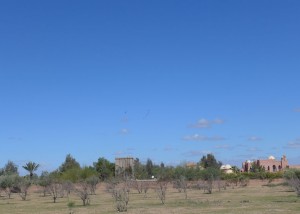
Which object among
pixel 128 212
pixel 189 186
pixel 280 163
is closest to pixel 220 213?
pixel 128 212

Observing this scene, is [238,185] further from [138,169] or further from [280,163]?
[280,163]

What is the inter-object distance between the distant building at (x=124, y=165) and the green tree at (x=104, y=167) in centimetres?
242

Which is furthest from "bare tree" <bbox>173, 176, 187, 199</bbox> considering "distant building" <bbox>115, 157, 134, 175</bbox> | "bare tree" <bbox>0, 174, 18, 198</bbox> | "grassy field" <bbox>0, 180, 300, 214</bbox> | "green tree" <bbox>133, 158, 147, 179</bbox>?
"green tree" <bbox>133, 158, 147, 179</bbox>

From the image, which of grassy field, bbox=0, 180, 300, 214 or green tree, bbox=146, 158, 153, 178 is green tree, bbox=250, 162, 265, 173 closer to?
green tree, bbox=146, 158, 153, 178

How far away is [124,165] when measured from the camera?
100000 mm

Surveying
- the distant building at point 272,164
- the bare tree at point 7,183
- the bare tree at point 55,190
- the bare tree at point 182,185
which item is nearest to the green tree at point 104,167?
the bare tree at point 7,183

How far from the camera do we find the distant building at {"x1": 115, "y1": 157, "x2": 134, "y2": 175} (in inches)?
3868

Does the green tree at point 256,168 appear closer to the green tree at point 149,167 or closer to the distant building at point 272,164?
the distant building at point 272,164

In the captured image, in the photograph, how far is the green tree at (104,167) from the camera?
101 m

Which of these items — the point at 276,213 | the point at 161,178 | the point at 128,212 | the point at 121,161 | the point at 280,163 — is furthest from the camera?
the point at 280,163

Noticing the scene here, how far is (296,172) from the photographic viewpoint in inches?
2397

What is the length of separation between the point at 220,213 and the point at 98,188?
49.2 metres

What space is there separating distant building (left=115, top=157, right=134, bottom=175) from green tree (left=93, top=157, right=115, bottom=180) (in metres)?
2.42

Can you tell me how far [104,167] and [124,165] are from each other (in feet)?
15.7
